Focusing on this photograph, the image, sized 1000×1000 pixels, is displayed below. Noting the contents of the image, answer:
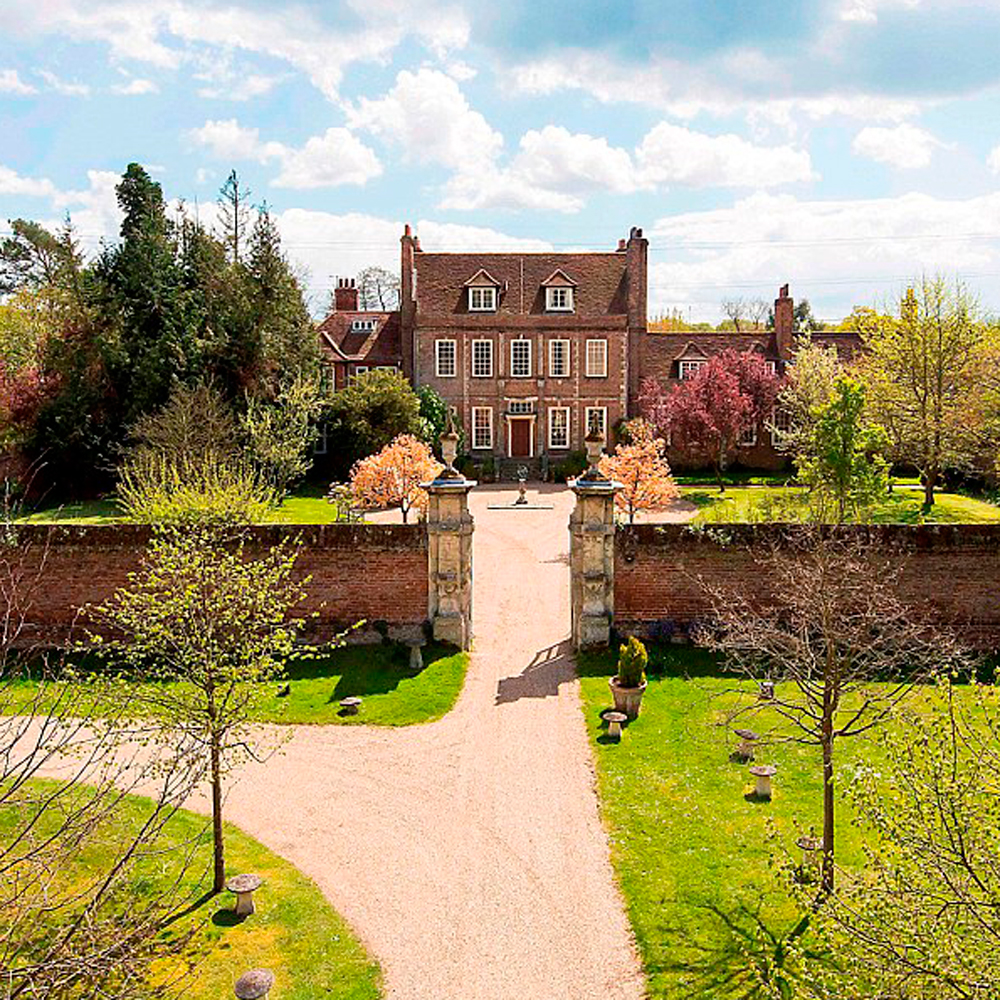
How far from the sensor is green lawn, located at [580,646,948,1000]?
9484 millimetres

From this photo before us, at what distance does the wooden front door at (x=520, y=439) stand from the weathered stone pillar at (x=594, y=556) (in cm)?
2901

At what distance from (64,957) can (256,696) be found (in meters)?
5.19

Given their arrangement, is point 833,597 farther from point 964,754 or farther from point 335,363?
point 335,363

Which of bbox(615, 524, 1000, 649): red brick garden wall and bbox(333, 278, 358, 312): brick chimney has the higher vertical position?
bbox(333, 278, 358, 312): brick chimney

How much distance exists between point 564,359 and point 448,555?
29.9 m

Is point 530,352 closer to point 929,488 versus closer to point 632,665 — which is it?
point 929,488

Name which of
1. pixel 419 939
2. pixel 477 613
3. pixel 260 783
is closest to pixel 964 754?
pixel 419 939

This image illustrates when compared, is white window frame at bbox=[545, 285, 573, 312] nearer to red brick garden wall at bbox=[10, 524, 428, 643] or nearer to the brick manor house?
the brick manor house

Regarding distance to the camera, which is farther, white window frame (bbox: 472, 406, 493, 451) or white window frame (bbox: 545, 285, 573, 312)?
white window frame (bbox: 472, 406, 493, 451)

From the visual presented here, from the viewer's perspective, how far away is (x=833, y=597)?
1147 cm

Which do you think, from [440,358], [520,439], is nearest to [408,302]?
[440,358]

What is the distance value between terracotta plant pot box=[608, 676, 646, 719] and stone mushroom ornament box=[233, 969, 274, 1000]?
813cm

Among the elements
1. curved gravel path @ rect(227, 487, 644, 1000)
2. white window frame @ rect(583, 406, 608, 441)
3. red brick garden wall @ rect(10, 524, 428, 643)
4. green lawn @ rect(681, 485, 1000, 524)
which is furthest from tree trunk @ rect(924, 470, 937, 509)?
red brick garden wall @ rect(10, 524, 428, 643)

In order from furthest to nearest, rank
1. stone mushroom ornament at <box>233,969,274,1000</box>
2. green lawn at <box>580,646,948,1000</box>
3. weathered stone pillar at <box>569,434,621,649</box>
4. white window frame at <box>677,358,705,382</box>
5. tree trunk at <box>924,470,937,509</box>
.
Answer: white window frame at <box>677,358,705,382</box> < tree trunk at <box>924,470,937,509</box> < weathered stone pillar at <box>569,434,621,649</box> < green lawn at <box>580,646,948,1000</box> < stone mushroom ornament at <box>233,969,274,1000</box>
